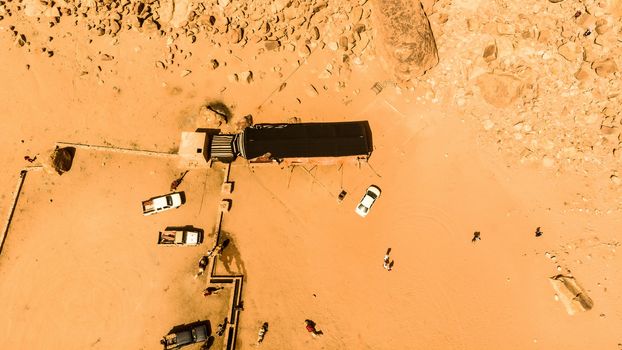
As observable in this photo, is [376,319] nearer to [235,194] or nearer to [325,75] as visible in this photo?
[235,194]

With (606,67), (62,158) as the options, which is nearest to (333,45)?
(606,67)

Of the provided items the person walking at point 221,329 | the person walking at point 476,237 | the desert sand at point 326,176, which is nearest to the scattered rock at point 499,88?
the desert sand at point 326,176

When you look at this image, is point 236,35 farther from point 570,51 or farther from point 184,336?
point 570,51

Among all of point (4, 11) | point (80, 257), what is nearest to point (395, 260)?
point (80, 257)

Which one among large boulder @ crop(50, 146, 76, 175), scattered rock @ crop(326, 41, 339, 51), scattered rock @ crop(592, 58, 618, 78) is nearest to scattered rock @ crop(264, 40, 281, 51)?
scattered rock @ crop(326, 41, 339, 51)

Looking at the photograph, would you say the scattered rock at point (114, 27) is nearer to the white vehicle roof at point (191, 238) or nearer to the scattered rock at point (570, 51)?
the white vehicle roof at point (191, 238)

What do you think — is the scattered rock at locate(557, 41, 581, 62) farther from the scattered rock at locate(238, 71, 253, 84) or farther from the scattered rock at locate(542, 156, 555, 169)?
the scattered rock at locate(238, 71, 253, 84)
